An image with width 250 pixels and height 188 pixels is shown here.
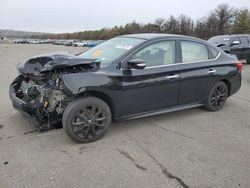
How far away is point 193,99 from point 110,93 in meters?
1.91

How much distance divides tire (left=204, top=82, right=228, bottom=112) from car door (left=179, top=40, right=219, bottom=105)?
148mm

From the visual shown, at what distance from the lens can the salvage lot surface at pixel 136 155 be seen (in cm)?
305

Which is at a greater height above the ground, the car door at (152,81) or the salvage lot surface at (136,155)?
the car door at (152,81)

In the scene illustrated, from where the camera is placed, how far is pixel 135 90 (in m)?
4.32

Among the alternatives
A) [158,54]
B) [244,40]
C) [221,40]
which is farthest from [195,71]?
[244,40]

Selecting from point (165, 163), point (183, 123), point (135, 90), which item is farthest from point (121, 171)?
point (183, 123)

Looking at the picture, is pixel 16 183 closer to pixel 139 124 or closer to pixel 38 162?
pixel 38 162

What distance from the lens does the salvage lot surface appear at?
305 centimetres

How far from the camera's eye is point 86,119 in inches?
156

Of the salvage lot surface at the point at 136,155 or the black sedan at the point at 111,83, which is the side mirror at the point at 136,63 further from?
the salvage lot surface at the point at 136,155

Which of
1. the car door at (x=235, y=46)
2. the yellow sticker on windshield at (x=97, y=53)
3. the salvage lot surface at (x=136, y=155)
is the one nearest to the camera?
the salvage lot surface at (x=136, y=155)

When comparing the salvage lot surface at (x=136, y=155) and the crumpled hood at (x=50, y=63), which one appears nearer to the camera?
the salvage lot surface at (x=136, y=155)

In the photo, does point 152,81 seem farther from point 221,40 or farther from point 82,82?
point 221,40

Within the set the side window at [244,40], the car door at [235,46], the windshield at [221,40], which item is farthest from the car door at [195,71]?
the side window at [244,40]
